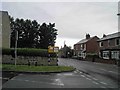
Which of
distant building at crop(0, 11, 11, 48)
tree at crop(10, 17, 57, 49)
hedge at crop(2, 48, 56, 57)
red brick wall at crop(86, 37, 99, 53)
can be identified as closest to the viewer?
hedge at crop(2, 48, 56, 57)

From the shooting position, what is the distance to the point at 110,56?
56125 mm

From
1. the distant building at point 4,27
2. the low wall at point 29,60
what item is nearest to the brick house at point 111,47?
the low wall at point 29,60

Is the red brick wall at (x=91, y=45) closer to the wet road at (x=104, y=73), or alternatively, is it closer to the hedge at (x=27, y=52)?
the wet road at (x=104, y=73)

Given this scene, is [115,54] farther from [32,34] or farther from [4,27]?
[32,34]

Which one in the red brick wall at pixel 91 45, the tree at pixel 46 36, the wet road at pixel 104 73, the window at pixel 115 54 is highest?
the tree at pixel 46 36

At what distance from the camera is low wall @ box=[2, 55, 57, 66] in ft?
106

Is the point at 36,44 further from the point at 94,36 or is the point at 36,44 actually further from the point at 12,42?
the point at 94,36

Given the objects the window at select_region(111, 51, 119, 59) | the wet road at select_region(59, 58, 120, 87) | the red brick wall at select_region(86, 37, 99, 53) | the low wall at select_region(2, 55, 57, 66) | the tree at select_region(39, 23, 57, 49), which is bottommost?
the wet road at select_region(59, 58, 120, 87)

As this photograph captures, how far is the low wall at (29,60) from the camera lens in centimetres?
3222

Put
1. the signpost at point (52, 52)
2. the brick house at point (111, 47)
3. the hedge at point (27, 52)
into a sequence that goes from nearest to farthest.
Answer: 1. the signpost at point (52, 52)
2. the hedge at point (27, 52)
3. the brick house at point (111, 47)

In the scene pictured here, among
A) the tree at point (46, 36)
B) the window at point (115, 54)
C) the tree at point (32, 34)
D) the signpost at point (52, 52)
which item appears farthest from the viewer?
the tree at point (46, 36)

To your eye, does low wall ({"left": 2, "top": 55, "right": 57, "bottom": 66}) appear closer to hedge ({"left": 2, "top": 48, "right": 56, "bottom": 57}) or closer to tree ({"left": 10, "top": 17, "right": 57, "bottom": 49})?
hedge ({"left": 2, "top": 48, "right": 56, "bottom": 57})

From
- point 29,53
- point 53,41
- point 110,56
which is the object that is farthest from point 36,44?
point 29,53

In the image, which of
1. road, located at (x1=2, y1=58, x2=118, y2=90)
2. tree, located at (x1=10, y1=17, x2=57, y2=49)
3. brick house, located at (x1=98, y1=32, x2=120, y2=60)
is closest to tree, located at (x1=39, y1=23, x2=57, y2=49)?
tree, located at (x1=10, y1=17, x2=57, y2=49)
